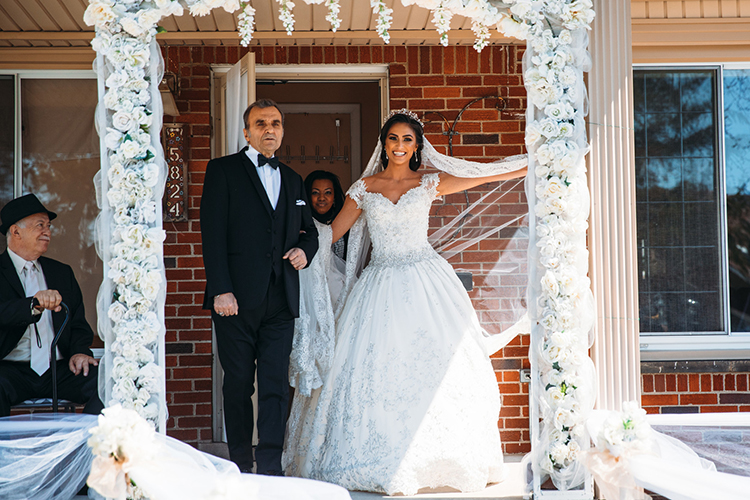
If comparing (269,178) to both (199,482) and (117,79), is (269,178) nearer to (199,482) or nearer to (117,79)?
(117,79)

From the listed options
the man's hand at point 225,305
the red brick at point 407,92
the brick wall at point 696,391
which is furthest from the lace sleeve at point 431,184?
the brick wall at point 696,391

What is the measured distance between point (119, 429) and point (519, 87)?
11.4 ft

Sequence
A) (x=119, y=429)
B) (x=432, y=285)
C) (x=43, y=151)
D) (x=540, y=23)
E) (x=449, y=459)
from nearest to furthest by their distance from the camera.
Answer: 1. (x=119, y=429)
2. (x=540, y=23)
3. (x=449, y=459)
4. (x=432, y=285)
5. (x=43, y=151)

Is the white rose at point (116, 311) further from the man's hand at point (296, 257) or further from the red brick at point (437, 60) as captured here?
the red brick at point (437, 60)

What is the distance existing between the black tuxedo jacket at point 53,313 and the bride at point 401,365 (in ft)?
4.18

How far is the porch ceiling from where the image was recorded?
4418mm

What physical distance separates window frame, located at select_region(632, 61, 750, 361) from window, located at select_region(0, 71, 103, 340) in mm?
3770

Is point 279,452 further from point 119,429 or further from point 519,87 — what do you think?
point 519,87

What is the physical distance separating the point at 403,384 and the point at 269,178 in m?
1.30

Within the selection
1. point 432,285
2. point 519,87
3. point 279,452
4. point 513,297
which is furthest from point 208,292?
point 519,87

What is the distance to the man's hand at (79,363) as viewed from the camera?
387 centimetres

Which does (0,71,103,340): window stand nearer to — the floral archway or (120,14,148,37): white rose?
the floral archway

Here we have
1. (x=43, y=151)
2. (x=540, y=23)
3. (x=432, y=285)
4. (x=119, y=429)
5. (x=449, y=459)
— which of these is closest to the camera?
(x=119, y=429)

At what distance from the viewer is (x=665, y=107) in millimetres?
4879
